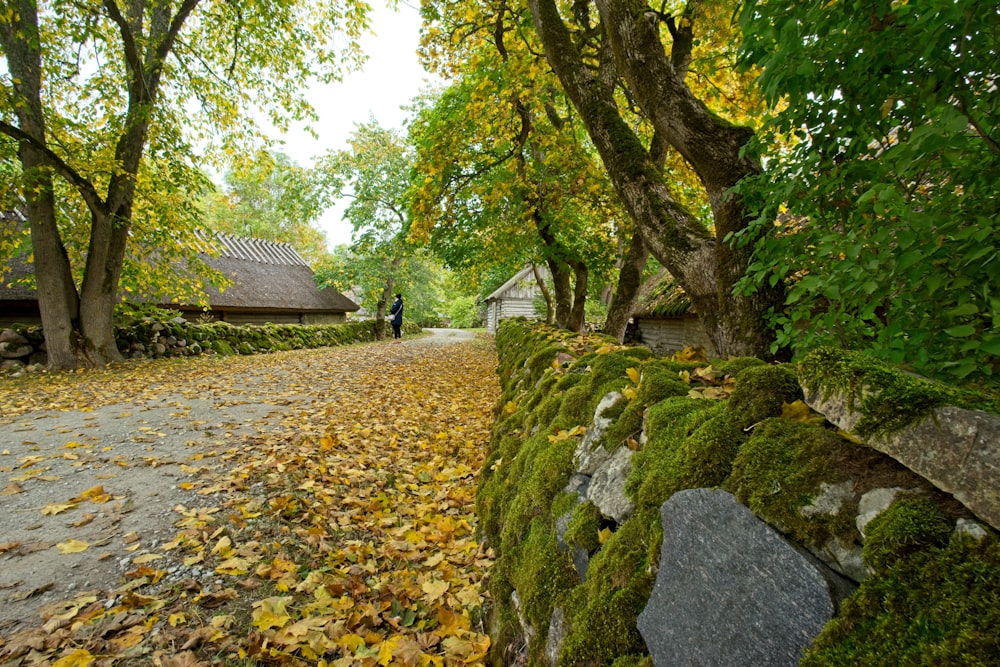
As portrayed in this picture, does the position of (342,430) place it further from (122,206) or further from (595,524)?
(122,206)

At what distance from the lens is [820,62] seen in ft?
6.63

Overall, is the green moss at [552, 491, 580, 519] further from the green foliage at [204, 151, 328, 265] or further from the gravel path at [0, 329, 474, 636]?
the green foliage at [204, 151, 328, 265]

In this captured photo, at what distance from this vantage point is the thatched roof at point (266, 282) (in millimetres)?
17672

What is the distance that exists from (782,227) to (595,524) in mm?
1969

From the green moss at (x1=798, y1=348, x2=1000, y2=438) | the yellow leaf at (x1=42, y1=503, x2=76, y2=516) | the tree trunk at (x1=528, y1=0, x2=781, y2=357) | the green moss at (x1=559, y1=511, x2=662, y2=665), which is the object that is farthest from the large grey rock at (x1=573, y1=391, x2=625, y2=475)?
the yellow leaf at (x1=42, y1=503, x2=76, y2=516)

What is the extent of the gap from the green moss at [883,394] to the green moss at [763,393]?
0.79 ft

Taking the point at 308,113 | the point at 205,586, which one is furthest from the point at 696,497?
the point at 308,113

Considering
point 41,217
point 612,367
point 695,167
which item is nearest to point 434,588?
point 612,367

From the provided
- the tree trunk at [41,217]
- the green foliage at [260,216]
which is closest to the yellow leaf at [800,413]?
the tree trunk at [41,217]

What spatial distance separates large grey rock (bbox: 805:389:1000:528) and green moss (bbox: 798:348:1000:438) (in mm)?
24

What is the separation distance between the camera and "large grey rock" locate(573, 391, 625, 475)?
87.6 inches

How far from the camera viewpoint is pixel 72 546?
2828 millimetres

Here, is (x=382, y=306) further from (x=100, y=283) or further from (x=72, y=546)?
(x=72, y=546)

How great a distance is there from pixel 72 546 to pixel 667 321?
11.5 m
